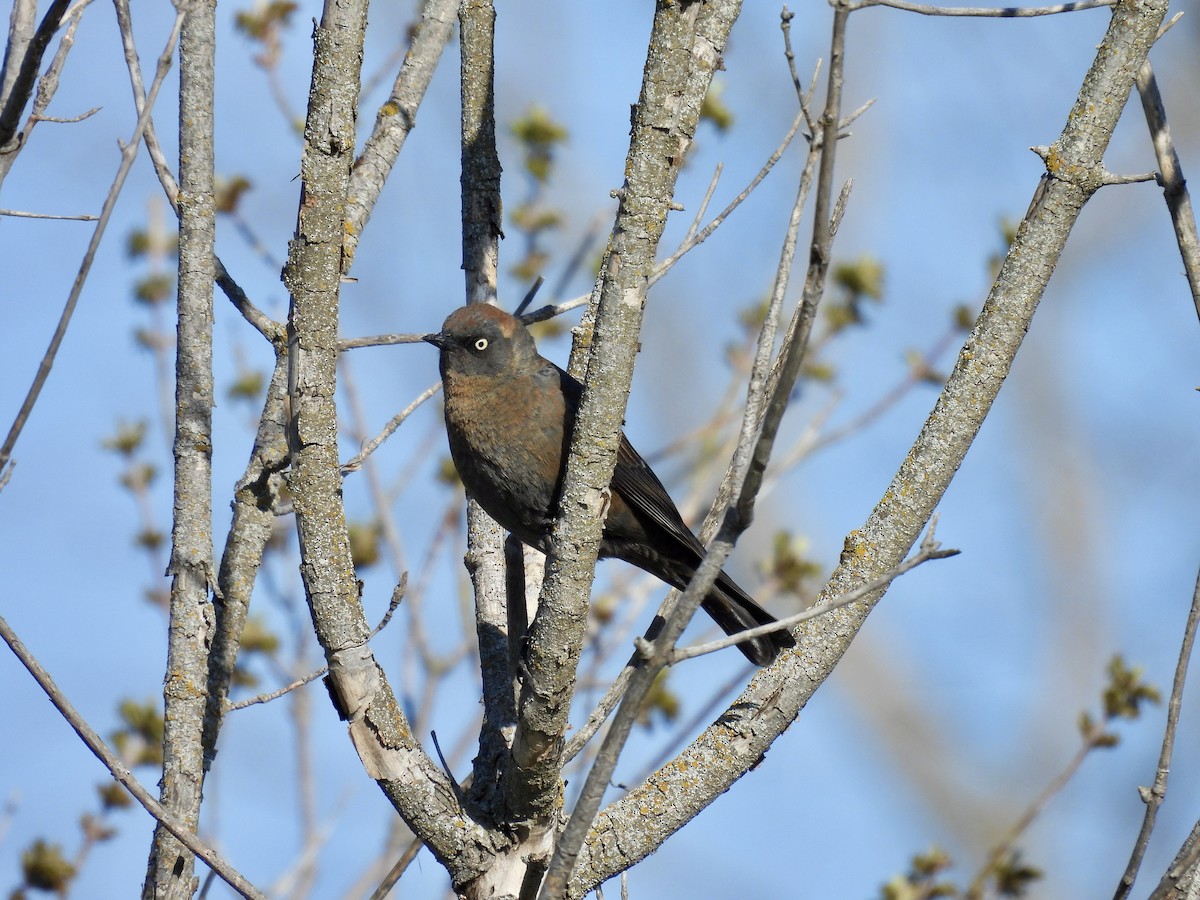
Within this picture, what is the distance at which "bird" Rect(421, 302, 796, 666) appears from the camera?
4422 mm

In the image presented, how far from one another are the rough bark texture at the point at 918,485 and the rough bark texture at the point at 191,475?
114 centimetres

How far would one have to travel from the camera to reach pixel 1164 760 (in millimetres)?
2773

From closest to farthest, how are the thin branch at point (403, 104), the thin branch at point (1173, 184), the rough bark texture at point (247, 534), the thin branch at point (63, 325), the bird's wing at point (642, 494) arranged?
the thin branch at point (63, 325) < the thin branch at point (1173, 184) < the rough bark texture at point (247, 534) < the thin branch at point (403, 104) < the bird's wing at point (642, 494)

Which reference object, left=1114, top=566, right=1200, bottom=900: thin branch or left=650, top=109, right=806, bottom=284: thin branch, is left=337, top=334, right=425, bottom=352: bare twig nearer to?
left=650, top=109, right=806, bottom=284: thin branch

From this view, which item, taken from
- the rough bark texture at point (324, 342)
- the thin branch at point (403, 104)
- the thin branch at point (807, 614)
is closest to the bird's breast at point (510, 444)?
the thin branch at point (403, 104)

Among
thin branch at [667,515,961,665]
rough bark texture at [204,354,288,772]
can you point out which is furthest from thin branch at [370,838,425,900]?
thin branch at [667,515,961,665]

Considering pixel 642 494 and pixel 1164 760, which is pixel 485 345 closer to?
pixel 642 494

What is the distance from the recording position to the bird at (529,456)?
442 cm

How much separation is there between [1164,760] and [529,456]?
246 centimetres

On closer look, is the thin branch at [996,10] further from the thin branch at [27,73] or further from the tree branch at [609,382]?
the thin branch at [27,73]

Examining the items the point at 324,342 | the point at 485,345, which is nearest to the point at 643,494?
the point at 485,345

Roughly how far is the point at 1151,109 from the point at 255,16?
3.79m

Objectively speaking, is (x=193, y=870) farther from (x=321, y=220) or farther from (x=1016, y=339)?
(x=1016, y=339)

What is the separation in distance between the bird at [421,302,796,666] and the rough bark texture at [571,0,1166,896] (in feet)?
2.84
